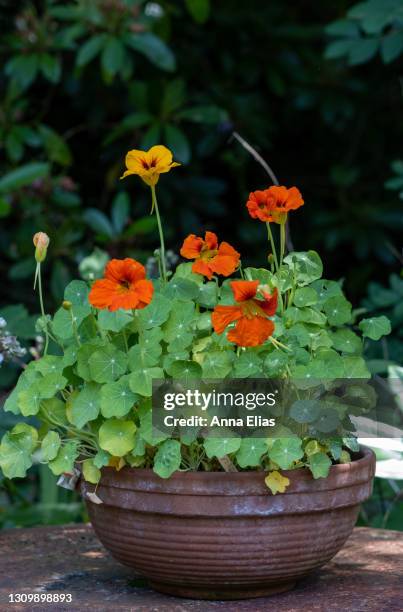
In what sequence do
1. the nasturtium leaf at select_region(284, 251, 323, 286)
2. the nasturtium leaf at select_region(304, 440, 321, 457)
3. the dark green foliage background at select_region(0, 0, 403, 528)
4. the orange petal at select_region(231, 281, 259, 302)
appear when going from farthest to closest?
1. the dark green foliage background at select_region(0, 0, 403, 528)
2. the nasturtium leaf at select_region(284, 251, 323, 286)
3. the nasturtium leaf at select_region(304, 440, 321, 457)
4. the orange petal at select_region(231, 281, 259, 302)

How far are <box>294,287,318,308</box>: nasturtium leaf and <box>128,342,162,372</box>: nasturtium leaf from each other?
0.22 m

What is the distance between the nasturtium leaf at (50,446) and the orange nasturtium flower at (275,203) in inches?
16.7

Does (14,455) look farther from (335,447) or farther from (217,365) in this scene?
(335,447)

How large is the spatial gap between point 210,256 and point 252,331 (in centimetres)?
20

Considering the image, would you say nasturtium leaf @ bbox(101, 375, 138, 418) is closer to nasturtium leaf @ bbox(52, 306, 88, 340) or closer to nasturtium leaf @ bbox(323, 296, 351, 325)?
nasturtium leaf @ bbox(52, 306, 88, 340)

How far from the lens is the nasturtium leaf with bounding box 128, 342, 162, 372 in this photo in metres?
1.35

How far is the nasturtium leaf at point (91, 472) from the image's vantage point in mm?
1394

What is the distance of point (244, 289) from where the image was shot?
124 centimetres

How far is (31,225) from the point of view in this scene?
310cm

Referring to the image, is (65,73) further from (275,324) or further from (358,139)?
(275,324)

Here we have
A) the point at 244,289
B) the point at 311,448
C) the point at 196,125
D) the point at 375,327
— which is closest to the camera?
the point at 244,289

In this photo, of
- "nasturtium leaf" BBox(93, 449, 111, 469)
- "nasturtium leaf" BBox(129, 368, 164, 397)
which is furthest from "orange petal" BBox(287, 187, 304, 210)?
"nasturtium leaf" BBox(93, 449, 111, 469)

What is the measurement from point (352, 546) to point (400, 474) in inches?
6.2

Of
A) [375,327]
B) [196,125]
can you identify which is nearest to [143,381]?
[375,327]
